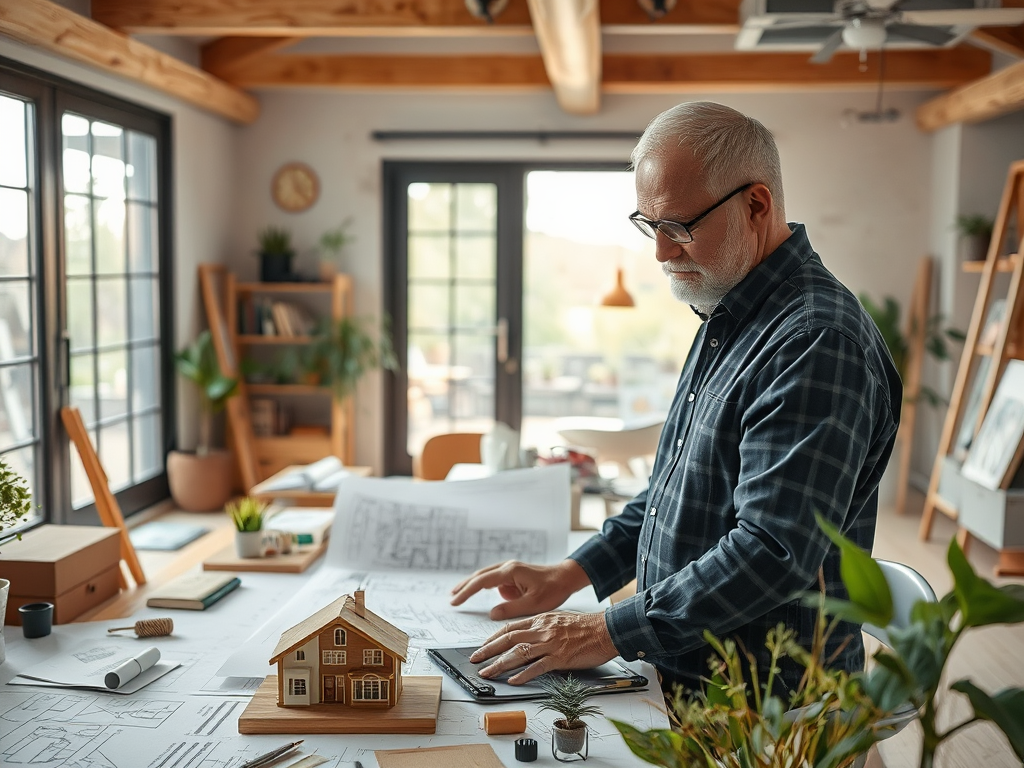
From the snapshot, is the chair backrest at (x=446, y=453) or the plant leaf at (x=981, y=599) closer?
the plant leaf at (x=981, y=599)

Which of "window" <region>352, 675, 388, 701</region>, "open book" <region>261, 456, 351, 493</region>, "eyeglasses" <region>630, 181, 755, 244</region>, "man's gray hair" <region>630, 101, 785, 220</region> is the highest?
"man's gray hair" <region>630, 101, 785, 220</region>

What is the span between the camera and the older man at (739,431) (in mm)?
1287

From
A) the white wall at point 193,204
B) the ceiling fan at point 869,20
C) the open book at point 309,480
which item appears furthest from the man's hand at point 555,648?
the white wall at point 193,204

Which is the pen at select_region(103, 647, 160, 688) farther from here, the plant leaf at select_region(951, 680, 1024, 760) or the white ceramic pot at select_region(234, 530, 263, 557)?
the plant leaf at select_region(951, 680, 1024, 760)

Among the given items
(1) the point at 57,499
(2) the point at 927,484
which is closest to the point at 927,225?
(2) the point at 927,484

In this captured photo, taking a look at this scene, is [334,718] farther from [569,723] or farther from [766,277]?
[766,277]

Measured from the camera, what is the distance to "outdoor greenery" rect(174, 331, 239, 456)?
5.77m

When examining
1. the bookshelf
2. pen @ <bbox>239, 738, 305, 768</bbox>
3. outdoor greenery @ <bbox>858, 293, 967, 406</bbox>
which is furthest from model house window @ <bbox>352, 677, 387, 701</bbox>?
outdoor greenery @ <bbox>858, 293, 967, 406</bbox>

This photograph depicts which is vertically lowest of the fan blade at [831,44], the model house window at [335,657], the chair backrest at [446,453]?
the chair backrest at [446,453]

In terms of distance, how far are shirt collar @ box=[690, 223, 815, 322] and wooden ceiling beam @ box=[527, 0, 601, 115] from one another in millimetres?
2658

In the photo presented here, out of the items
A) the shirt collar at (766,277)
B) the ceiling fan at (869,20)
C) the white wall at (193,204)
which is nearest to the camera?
the shirt collar at (766,277)

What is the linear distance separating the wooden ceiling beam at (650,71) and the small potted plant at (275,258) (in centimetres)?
98

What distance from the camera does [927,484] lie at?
655 centimetres

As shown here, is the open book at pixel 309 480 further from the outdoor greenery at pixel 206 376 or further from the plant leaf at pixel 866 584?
the plant leaf at pixel 866 584
